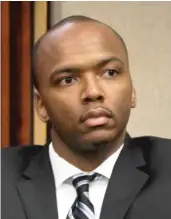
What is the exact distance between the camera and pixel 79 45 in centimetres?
87

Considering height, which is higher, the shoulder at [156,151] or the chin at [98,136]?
the chin at [98,136]

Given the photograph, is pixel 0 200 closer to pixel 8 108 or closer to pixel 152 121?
pixel 8 108

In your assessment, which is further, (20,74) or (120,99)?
(20,74)

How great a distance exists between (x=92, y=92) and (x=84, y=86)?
33 mm

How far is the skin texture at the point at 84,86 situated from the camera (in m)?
0.83

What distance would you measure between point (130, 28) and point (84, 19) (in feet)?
1.41

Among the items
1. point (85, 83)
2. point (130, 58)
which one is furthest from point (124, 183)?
point (130, 58)

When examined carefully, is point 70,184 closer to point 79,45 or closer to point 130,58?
point 79,45

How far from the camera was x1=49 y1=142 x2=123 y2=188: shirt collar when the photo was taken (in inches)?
35.5

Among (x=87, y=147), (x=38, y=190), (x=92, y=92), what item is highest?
(x=92, y=92)

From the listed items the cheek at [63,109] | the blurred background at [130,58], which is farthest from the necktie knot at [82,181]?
the blurred background at [130,58]

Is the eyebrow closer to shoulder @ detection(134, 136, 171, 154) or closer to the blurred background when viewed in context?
shoulder @ detection(134, 136, 171, 154)

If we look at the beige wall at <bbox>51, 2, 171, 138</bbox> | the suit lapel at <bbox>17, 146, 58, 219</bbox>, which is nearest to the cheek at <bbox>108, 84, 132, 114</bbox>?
the suit lapel at <bbox>17, 146, 58, 219</bbox>

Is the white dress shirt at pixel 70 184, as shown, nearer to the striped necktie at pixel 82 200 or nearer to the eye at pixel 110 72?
the striped necktie at pixel 82 200
